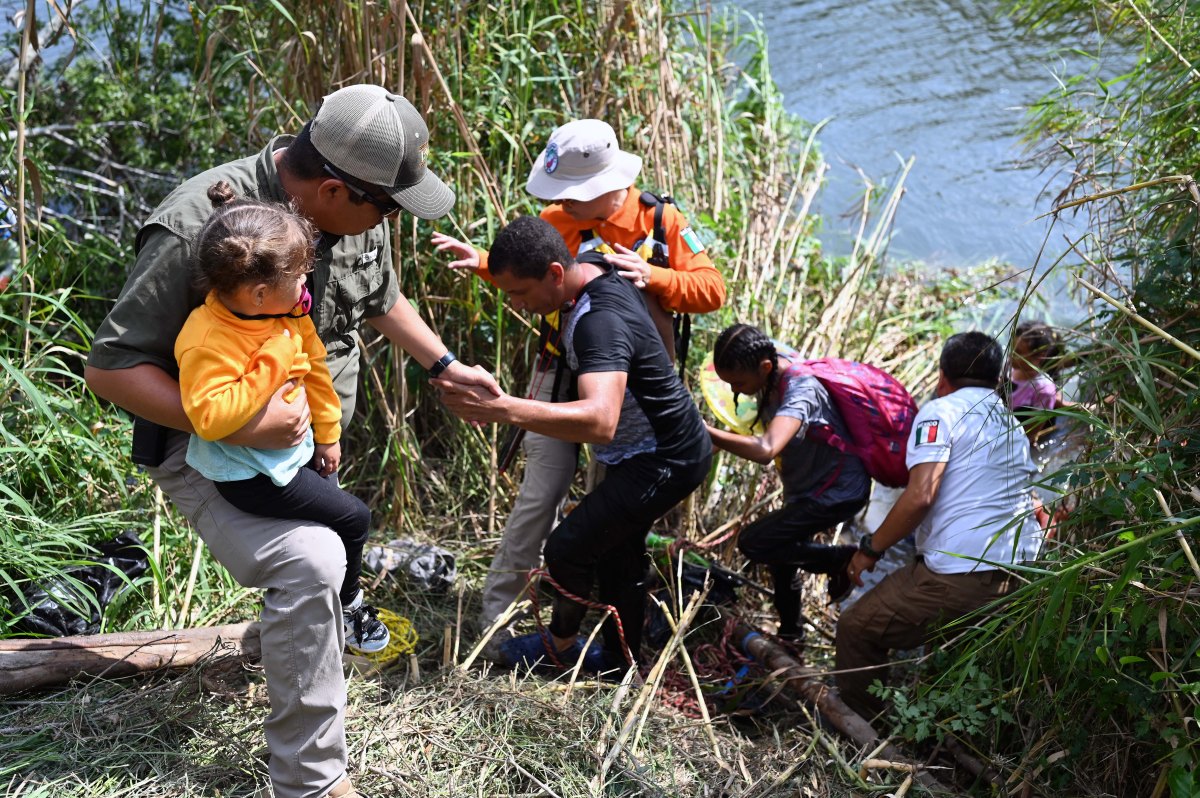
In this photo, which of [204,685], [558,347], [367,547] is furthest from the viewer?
[367,547]

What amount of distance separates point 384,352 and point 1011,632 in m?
2.57

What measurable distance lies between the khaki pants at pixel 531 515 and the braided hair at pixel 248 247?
1500 mm

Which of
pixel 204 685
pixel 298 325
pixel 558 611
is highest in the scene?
pixel 298 325

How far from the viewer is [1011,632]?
2.91m

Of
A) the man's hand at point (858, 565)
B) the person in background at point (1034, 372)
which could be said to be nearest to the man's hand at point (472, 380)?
the man's hand at point (858, 565)

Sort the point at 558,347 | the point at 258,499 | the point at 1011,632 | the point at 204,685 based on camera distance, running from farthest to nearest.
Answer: the point at 558,347 < the point at 204,685 < the point at 1011,632 < the point at 258,499

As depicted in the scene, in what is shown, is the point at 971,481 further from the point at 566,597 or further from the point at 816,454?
the point at 566,597

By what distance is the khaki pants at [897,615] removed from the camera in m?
3.43

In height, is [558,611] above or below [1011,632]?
below

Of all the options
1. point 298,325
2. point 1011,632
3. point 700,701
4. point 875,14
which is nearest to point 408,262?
point 298,325

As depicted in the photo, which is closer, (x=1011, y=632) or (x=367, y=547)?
(x=1011, y=632)

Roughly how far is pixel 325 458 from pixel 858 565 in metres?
1.96

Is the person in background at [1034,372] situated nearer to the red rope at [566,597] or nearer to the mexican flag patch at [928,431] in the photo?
the mexican flag patch at [928,431]

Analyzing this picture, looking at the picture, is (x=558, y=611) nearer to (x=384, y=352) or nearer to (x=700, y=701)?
(x=700, y=701)
